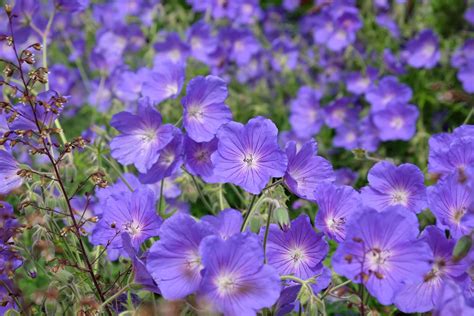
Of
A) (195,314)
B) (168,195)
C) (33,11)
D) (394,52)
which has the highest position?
(33,11)

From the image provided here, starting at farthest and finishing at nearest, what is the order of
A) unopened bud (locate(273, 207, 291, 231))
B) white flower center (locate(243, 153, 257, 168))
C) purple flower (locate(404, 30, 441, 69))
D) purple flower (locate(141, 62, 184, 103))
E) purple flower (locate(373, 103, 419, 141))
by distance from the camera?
1. purple flower (locate(404, 30, 441, 69))
2. purple flower (locate(373, 103, 419, 141))
3. purple flower (locate(141, 62, 184, 103))
4. white flower center (locate(243, 153, 257, 168))
5. unopened bud (locate(273, 207, 291, 231))

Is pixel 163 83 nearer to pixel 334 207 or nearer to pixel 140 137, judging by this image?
pixel 140 137

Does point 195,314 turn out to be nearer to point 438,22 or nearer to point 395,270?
point 395,270

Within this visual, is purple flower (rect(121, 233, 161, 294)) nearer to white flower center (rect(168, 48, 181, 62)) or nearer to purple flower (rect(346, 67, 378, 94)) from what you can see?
white flower center (rect(168, 48, 181, 62))

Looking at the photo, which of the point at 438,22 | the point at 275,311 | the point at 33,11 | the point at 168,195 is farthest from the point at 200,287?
the point at 438,22

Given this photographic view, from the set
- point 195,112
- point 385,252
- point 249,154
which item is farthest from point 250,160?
point 385,252

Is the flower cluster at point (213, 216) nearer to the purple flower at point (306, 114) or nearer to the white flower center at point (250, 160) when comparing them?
the white flower center at point (250, 160)

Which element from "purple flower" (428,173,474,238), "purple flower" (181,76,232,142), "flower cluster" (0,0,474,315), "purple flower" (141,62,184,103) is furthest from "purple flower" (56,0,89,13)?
"purple flower" (428,173,474,238)

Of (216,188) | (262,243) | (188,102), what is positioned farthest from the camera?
(216,188)
